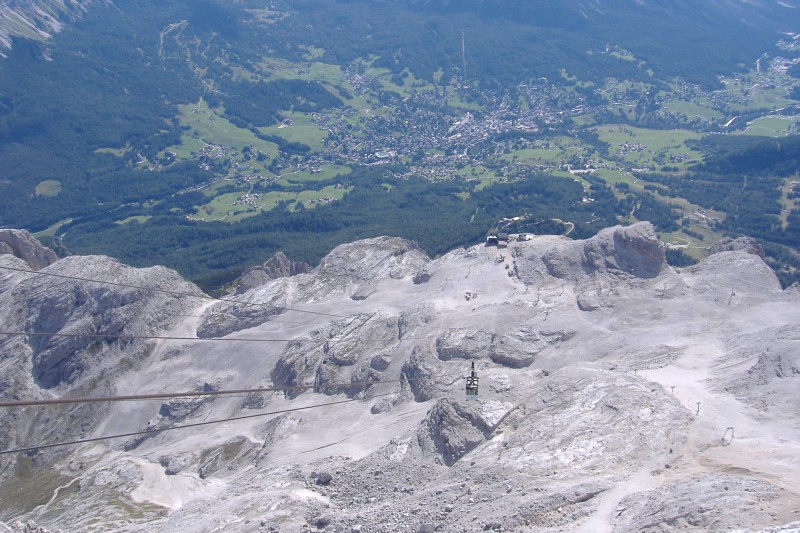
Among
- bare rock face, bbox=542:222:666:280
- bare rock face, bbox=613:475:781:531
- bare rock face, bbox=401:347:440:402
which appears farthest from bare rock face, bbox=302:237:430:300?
bare rock face, bbox=613:475:781:531

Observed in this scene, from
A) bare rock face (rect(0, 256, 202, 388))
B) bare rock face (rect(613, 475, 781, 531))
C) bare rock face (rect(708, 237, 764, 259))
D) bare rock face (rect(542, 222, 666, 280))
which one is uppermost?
bare rock face (rect(613, 475, 781, 531))

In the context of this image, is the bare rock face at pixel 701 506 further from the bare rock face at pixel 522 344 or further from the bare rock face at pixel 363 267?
the bare rock face at pixel 363 267

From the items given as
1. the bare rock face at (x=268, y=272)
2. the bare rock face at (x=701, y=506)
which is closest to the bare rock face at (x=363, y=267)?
the bare rock face at (x=268, y=272)

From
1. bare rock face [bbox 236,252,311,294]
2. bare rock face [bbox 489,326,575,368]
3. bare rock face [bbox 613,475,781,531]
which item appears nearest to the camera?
bare rock face [bbox 613,475,781,531]

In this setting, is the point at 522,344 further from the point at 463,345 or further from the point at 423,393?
the point at 423,393

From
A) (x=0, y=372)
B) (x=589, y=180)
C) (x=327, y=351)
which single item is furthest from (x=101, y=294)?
(x=589, y=180)

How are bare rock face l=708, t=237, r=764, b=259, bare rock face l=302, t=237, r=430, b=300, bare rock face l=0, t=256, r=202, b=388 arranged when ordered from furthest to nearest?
1. bare rock face l=302, t=237, r=430, b=300
2. bare rock face l=0, t=256, r=202, b=388
3. bare rock face l=708, t=237, r=764, b=259

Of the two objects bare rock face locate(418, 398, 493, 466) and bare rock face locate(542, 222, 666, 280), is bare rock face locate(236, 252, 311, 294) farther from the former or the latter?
bare rock face locate(418, 398, 493, 466)
